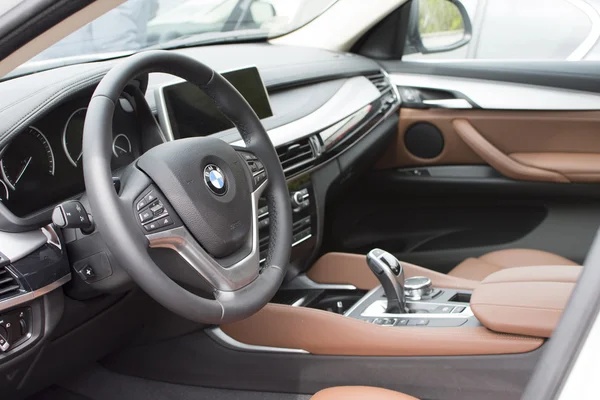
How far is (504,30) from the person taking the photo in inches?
97.5

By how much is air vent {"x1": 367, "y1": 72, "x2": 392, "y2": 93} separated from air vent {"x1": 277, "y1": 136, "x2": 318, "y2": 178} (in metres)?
0.58

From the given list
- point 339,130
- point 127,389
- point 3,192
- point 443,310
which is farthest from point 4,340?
point 339,130

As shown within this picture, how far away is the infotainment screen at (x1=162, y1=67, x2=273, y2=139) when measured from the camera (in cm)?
156

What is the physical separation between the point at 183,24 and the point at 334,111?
0.55 m

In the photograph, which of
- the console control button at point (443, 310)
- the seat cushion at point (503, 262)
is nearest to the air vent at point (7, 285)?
the console control button at point (443, 310)

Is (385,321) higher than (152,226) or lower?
lower

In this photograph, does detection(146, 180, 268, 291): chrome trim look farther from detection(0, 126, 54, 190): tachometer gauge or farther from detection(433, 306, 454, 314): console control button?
detection(433, 306, 454, 314): console control button

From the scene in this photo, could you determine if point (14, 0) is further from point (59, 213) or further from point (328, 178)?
point (328, 178)

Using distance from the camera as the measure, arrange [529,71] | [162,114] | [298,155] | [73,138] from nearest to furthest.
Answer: [73,138], [162,114], [298,155], [529,71]

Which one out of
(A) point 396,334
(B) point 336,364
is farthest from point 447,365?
(B) point 336,364

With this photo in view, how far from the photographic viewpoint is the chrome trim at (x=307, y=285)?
6.55ft

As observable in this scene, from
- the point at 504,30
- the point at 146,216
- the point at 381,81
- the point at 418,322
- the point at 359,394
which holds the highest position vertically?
the point at 504,30

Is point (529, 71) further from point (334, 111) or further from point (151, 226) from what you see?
point (151, 226)

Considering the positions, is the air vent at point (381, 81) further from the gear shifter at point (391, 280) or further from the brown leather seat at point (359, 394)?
the brown leather seat at point (359, 394)
